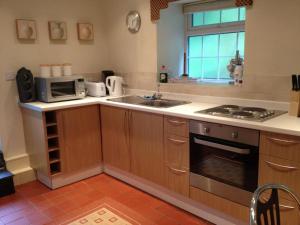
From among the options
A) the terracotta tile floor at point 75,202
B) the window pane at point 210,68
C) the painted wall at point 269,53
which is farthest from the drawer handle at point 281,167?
the window pane at point 210,68

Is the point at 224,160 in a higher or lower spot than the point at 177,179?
higher

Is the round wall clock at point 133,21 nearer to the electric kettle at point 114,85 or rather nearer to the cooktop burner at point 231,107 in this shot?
the electric kettle at point 114,85

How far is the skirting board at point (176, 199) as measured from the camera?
2.26m

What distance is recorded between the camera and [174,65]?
10.9 ft

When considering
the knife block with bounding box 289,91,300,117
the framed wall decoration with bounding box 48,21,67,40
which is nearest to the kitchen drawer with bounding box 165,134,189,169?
the knife block with bounding box 289,91,300,117

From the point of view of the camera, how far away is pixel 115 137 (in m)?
3.04

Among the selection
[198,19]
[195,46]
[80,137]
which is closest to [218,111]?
[195,46]

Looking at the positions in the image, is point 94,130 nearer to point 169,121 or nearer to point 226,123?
point 169,121

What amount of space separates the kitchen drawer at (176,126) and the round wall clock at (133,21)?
1385 millimetres

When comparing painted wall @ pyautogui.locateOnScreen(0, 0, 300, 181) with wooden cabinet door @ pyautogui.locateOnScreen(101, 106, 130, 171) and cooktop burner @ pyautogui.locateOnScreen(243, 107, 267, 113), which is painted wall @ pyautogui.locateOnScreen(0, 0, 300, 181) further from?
wooden cabinet door @ pyautogui.locateOnScreen(101, 106, 130, 171)

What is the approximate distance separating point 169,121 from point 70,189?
4.38ft

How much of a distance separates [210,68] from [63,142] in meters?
1.78

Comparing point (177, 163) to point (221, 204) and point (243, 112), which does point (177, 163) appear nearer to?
point (221, 204)

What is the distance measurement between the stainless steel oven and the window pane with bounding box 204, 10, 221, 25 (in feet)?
4.52
